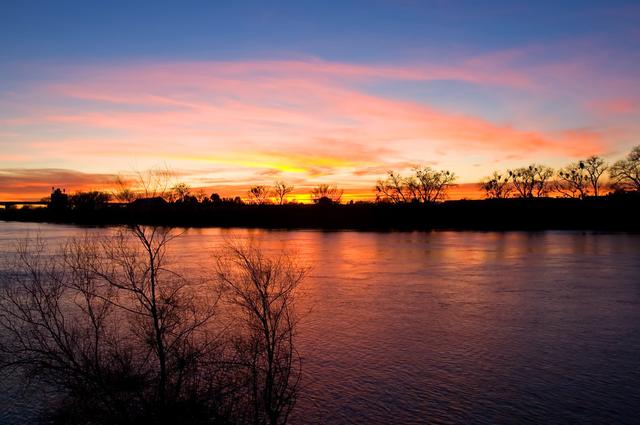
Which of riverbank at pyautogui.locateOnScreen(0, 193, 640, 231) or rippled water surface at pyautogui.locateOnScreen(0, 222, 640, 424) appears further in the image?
riverbank at pyautogui.locateOnScreen(0, 193, 640, 231)

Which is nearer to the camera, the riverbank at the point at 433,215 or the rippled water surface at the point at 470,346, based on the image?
the rippled water surface at the point at 470,346

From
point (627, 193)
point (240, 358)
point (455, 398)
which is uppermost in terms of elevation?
point (627, 193)

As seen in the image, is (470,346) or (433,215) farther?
(433,215)

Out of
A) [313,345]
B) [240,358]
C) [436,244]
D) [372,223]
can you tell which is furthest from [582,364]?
[372,223]

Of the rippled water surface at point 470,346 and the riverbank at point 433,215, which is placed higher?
the riverbank at point 433,215

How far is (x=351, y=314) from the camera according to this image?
1716 cm

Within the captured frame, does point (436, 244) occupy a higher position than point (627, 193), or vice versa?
point (627, 193)

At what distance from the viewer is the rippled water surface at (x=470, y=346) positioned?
969 cm

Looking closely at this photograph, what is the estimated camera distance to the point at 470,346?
13.5 meters

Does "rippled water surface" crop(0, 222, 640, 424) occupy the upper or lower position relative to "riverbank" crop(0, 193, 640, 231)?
lower

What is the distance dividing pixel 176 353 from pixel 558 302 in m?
15.2

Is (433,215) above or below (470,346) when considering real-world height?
above

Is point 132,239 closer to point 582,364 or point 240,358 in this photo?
point 240,358

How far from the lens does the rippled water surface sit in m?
9.69
